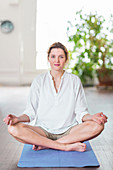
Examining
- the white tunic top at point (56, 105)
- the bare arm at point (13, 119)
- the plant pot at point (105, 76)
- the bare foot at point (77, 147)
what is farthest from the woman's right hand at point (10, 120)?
the plant pot at point (105, 76)

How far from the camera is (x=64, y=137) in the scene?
236 centimetres

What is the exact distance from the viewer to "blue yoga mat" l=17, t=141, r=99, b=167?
207 centimetres

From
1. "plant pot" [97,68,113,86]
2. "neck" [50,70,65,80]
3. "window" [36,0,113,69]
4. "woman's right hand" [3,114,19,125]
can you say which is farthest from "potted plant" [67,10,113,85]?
"woman's right hand" [3,114,19,125]

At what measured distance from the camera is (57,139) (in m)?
2.47

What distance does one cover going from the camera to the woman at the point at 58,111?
7.63 feet

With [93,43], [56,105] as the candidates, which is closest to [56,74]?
[56,105]

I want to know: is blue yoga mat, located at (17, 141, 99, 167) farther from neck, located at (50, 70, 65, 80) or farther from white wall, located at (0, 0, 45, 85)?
white wall, located at (0, 0, 45, 85)

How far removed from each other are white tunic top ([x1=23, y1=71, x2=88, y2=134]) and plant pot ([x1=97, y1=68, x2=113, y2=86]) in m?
5.54

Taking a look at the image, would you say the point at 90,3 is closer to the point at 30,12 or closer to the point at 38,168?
the point at 30,12

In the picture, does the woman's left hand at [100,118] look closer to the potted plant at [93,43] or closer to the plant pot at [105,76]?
the potted plant at [93,43]

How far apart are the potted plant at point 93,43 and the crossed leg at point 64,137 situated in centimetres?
560

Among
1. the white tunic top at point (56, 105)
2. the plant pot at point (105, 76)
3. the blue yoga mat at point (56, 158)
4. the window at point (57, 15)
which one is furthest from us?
the window at point (57, 15)

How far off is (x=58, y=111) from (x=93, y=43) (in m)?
5.61

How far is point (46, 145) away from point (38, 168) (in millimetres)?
286
